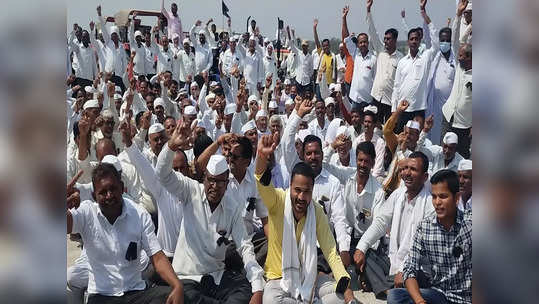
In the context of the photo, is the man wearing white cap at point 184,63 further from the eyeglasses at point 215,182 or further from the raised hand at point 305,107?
the eyeglasses at point 215,182

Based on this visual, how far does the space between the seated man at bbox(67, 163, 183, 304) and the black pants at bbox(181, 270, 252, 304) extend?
32 cm

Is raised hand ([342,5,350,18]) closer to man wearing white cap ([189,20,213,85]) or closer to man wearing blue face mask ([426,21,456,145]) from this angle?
man wearing blue face mask ([426,21,456,145])

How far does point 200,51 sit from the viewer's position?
517 inches

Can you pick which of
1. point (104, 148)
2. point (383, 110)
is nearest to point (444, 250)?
point (104, 148)

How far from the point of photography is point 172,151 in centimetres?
358

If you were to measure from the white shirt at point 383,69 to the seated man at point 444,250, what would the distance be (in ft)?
15.5

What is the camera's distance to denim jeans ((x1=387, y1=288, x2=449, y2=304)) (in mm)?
3233

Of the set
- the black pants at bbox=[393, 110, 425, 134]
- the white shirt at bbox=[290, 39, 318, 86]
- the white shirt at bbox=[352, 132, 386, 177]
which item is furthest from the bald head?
the white shirt at bbox=[290, 39, 318, 86]

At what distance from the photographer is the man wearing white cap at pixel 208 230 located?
3572 mm

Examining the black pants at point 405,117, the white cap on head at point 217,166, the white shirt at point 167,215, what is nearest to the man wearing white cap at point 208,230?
the white cap on head at point 217,166
